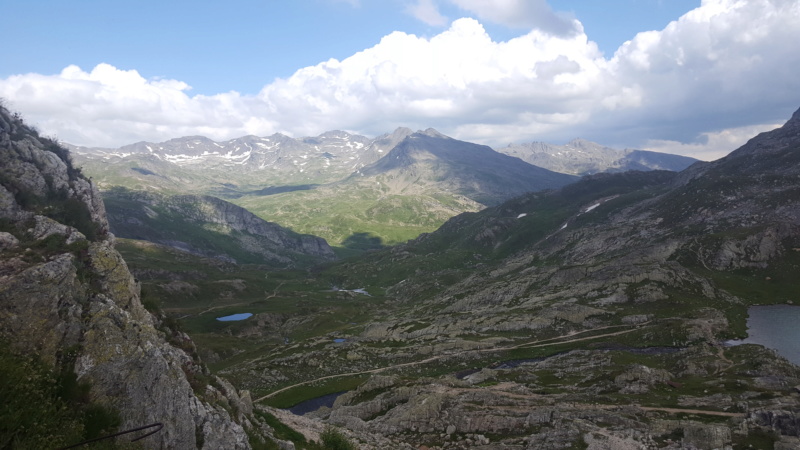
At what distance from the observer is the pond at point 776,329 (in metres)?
83.8

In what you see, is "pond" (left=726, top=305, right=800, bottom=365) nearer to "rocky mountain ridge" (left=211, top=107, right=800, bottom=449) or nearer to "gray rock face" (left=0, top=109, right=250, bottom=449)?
"rocky mountain ridge" (left=211, top=107, right=800, bottom=449)

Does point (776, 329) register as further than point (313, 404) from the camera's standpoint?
Yes

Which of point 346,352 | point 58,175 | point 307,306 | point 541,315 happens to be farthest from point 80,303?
point 307,306

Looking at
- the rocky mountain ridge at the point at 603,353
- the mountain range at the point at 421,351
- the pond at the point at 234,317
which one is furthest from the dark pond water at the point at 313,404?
the pond at the point at 234,317

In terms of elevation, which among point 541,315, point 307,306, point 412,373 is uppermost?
point 541,315

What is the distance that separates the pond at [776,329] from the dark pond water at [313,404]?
85.9 metres

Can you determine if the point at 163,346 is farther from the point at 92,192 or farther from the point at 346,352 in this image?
the point at 92,192

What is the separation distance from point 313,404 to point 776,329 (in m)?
A: 110

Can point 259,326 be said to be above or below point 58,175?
below

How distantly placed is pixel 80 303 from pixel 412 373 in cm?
7768

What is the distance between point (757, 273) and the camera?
443 ft

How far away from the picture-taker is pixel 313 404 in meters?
84.8

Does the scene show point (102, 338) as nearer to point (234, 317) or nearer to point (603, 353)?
point (603, 353)

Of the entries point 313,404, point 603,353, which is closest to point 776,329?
point 603,353
